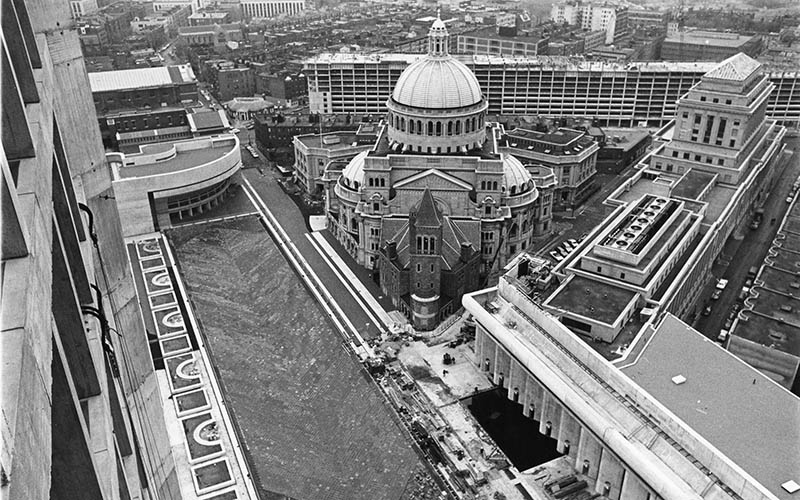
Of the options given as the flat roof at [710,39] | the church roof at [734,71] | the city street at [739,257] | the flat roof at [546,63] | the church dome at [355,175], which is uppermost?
the church roof at [734,71]

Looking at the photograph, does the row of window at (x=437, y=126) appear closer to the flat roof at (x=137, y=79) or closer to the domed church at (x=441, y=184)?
the domed church at (x=441, y=184)

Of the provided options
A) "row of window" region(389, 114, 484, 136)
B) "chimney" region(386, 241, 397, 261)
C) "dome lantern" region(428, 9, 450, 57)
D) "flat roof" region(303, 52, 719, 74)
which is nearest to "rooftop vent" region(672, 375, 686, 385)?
"chimney" region(386, 241, 397, 261)

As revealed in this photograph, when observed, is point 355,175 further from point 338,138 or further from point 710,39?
point 710,39

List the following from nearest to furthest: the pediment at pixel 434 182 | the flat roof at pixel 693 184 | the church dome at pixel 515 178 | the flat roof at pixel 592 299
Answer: the flat roof at pixel 592 299
the pediment at pixel 434 182
the flat roof at pixel 693 184
the church dome at pixel 515 178

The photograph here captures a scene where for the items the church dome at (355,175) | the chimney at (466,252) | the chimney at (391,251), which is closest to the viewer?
the chimney at (391,251)

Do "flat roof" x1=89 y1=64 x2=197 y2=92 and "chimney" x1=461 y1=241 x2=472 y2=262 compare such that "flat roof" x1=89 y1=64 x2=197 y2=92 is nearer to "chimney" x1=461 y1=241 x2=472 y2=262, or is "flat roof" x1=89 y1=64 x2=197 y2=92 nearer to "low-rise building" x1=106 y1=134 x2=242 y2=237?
"low-rise building" x1=106 y1=134 x2=242 y2=237

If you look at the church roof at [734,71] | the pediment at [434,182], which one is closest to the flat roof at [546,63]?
the church roof at [734,71]

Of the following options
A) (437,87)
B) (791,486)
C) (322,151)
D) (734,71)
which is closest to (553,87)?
(734,71)
